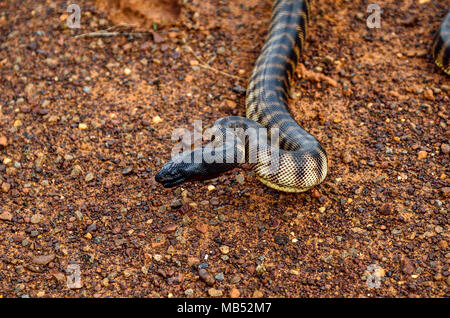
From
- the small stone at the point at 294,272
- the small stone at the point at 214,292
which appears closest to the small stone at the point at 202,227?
the small stone at the point at 214,292

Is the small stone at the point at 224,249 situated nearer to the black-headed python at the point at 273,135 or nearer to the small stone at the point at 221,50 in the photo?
the black-headed python at the point at 273,135

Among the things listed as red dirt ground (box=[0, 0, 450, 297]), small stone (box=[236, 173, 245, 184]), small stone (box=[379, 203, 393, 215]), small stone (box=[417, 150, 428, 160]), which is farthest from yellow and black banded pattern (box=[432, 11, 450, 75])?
small stone (box=[236, 173, 245, 184])

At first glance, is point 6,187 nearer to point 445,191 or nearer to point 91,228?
point 91,228

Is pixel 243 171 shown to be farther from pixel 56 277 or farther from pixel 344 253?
pixel 56 277

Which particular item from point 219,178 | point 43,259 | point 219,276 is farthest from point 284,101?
point 43,259

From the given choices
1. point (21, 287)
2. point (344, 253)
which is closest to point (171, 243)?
point (21, 287)

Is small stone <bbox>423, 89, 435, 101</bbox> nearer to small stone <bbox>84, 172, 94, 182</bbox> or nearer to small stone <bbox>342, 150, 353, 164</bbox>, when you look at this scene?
small stone <bbox>342, 150, 353, 164</bbox>
